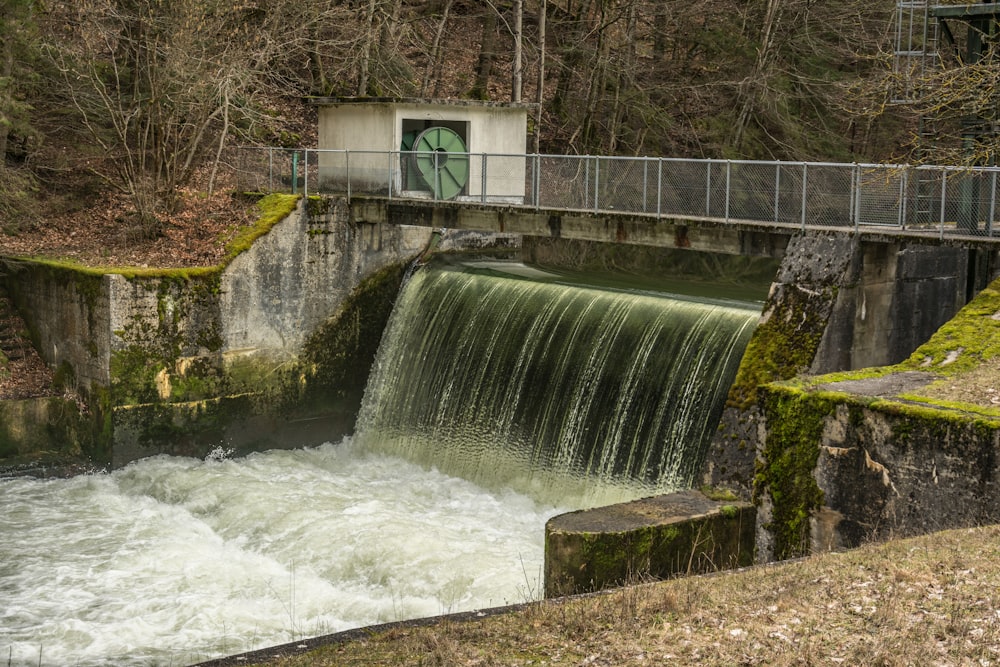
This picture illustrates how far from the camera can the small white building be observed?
72.9 feet

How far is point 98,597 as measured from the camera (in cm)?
1470

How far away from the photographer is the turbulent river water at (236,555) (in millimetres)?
13688

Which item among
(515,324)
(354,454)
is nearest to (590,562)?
(515,324)

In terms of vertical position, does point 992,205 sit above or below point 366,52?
below

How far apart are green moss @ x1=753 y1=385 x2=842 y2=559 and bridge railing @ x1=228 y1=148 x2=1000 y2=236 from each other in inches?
133

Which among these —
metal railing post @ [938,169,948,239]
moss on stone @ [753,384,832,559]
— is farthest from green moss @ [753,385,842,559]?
metal railing post @ [938,169,948,239]

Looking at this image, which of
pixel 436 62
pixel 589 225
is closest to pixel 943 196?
pixel 589 225

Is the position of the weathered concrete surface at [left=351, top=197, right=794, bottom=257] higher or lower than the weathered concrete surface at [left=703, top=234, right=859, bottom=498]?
higher

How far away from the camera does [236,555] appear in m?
16.3

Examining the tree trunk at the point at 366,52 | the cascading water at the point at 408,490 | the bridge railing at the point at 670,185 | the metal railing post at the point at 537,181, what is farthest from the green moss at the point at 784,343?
the tree trunk at the point at 366,52

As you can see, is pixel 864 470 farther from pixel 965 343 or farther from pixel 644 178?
pixel 644 178

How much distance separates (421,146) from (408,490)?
723cm

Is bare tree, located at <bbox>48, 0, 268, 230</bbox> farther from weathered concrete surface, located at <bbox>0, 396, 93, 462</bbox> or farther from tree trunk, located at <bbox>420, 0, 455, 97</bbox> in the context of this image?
tree trunk, located at <bbox>420, 0, 455, 97</bbox>

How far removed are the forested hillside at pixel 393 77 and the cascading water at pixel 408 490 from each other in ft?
19.1
